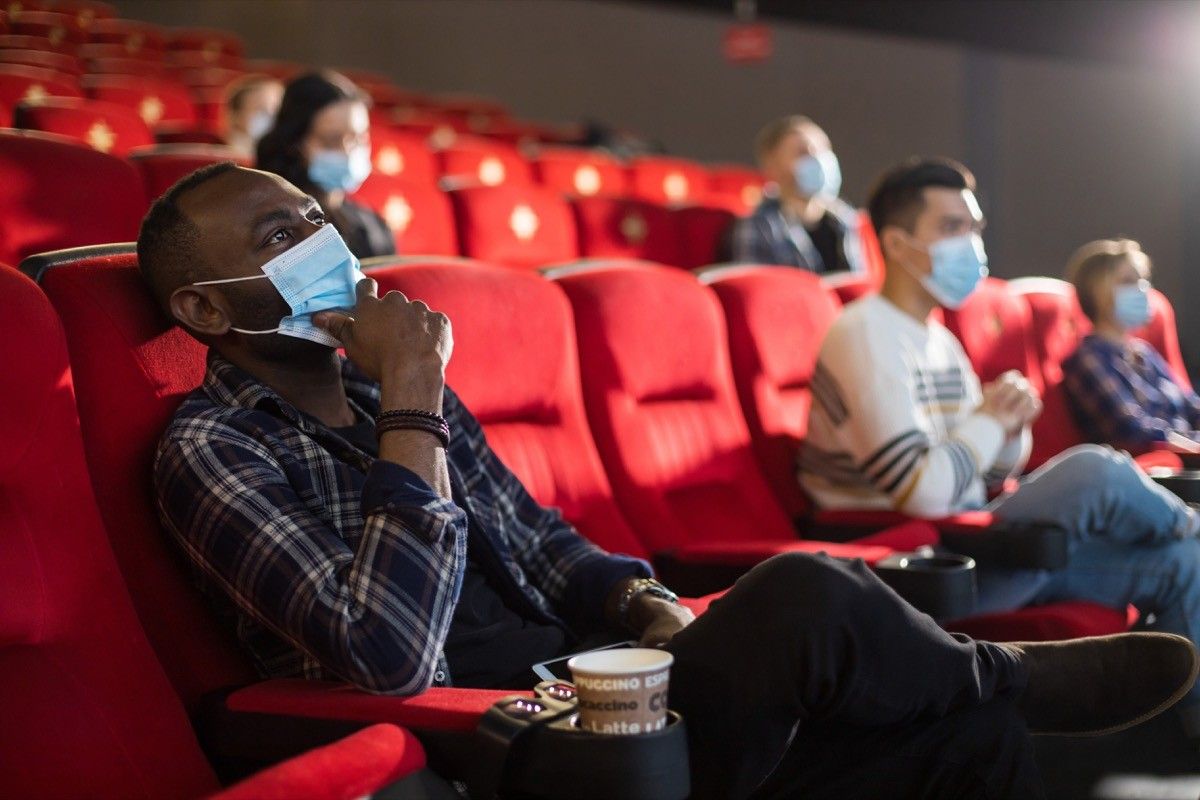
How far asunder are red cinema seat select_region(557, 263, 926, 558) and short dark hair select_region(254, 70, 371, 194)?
2.83ft

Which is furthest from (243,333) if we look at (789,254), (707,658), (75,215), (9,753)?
(789,254)

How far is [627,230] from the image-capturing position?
3.67 meters

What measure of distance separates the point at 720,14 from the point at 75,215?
708 cm

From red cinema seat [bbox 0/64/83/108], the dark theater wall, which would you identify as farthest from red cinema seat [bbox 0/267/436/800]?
the dark theater wall

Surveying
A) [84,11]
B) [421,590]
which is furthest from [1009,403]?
[84,11]

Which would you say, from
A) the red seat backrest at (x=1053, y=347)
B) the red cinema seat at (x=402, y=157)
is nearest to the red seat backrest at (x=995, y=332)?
the red seat backrest at (x=1053, y=347)

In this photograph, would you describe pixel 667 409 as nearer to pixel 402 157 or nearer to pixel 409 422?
pixel 409 422

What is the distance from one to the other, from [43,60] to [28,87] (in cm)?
110

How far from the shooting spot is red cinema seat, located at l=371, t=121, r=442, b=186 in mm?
4242

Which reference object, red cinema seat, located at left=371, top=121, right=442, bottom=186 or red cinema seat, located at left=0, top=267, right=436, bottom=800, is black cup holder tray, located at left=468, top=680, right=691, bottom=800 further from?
red cinema seat, located at left=371, top=121, right=442, bottom=186

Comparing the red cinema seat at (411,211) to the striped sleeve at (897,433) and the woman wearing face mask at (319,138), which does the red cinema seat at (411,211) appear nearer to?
the woman wearing face mask at (319,138)

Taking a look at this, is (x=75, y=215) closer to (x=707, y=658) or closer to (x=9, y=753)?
(x=9, y=753)

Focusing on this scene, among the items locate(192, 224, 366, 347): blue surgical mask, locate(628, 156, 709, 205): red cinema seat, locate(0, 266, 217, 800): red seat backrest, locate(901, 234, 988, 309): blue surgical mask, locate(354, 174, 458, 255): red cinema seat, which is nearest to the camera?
locate(0, 266, 217, 800): red seat backrest

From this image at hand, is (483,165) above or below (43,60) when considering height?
below
